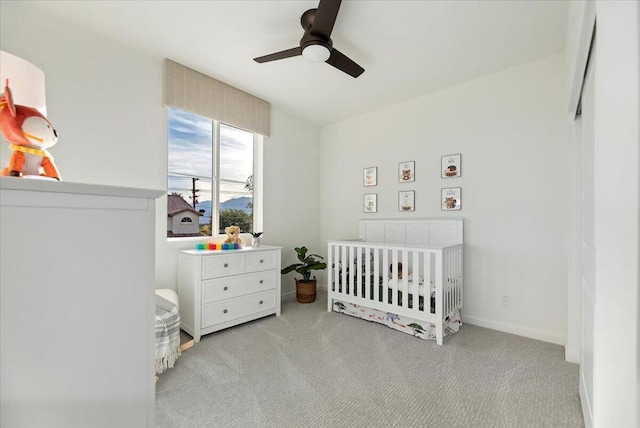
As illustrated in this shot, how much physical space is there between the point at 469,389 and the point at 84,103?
3.40m

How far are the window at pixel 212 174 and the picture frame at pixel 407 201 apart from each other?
1.76 meters

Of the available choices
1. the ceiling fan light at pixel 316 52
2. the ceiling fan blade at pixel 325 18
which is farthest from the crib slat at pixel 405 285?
the ceiling fan blade at pixel 325 18

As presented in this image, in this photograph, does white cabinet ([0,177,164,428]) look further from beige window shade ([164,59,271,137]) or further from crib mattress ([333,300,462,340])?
beige window shade ([164,59,271,137])

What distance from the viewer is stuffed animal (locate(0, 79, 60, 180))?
835 mm

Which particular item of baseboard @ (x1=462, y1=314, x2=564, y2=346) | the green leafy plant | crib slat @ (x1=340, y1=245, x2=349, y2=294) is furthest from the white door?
the green leafy plant

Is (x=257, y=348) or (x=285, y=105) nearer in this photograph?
(x=257, y=348)

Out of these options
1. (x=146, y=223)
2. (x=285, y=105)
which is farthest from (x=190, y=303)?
(x=285, y=105)

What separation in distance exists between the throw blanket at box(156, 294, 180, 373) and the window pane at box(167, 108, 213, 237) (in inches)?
40.7

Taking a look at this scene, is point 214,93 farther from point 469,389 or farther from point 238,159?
point 469,389

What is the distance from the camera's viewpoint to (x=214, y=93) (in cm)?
287

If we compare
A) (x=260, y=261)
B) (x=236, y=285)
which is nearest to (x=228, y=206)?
(x=260, y=261)

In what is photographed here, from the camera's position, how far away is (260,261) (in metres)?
2.86

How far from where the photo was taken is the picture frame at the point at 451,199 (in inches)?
113

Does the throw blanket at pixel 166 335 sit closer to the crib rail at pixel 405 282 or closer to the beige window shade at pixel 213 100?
the crib rail at pixel 405 282
